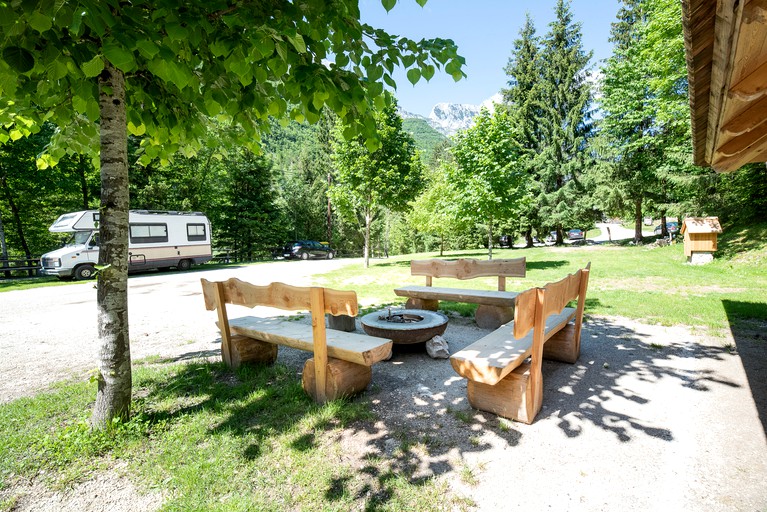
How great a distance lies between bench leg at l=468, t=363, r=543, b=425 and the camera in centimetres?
296

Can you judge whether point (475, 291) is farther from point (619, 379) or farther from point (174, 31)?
point (174, 31)

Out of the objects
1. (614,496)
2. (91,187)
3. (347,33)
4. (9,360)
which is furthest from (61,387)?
(91,187)

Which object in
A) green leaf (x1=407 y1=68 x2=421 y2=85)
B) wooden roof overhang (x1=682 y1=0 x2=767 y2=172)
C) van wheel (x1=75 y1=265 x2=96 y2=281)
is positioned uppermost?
green leaf (x1=407 y1=68 x2=421 y2=85)

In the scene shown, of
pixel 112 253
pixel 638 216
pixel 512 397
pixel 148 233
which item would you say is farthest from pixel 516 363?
pixel 638 216

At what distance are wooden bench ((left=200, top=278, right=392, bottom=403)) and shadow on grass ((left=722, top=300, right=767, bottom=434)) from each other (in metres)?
3.47

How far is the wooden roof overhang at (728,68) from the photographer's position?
1.35 metres

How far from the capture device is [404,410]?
3256 millimetres

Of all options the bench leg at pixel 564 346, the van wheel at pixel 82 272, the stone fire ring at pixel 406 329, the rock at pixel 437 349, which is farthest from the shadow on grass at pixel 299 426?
the van wheel at pixel 82 272

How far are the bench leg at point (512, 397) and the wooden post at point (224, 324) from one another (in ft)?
9.42

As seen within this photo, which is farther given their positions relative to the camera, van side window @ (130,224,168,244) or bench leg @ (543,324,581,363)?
van side window @ (130,224,168,244)

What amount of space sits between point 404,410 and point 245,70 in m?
3.11

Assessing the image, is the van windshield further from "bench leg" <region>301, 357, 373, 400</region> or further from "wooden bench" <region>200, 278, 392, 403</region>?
"bench leg" <region>301, 357, 373, 400</region>

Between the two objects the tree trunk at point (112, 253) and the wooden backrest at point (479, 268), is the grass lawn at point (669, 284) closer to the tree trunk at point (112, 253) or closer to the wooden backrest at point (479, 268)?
the wooden backrest at point (479, 268)

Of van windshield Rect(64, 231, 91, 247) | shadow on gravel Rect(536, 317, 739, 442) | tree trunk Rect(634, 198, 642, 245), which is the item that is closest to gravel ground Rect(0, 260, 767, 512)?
shadow on gravel Rect(536, 317, 739, 442)
